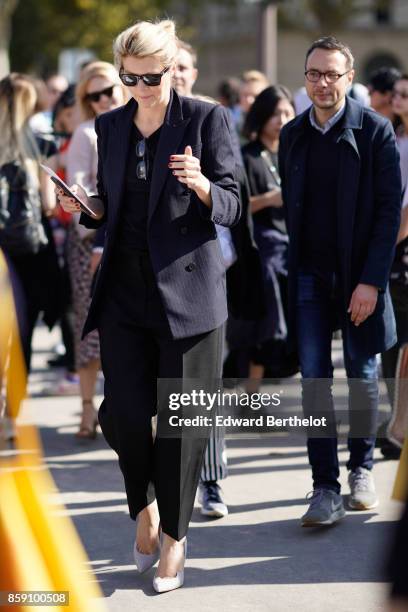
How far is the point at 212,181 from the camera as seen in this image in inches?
→ 184

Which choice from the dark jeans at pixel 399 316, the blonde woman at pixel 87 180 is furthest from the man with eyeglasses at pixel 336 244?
the blonde woman at pixel 87 180

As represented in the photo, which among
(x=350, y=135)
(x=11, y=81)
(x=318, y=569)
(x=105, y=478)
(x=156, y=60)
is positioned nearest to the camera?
(x=156, y=60)

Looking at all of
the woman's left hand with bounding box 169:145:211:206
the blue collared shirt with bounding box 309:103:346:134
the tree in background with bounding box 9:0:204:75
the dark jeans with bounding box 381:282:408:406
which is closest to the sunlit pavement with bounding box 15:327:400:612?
the dark jeans with bounding box 381:282:408:406

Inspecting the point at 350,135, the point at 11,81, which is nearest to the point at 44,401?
the point at 11,81

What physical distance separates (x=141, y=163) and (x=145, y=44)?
17.5 inches

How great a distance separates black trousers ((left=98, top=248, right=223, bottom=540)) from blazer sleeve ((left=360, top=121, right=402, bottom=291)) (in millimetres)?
1020

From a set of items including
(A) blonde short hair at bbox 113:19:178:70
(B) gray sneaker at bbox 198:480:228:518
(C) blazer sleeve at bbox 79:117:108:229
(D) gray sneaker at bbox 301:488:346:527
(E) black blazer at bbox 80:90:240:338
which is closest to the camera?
(A) blonde short hair at bbox 113:19:178:70

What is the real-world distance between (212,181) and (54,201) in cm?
290

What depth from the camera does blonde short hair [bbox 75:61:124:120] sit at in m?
7.08

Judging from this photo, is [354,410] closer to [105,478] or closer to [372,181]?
[372,181]

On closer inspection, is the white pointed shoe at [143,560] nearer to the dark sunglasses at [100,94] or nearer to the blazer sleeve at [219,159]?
the blazer sleeve at [219,159]

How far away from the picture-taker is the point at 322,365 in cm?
559

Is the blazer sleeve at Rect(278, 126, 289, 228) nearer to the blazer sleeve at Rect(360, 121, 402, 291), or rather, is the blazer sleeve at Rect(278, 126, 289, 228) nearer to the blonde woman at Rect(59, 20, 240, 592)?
the blazer sleeve at Rect(360, 121, 402, 291)

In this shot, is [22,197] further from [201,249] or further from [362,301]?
[201,249]
